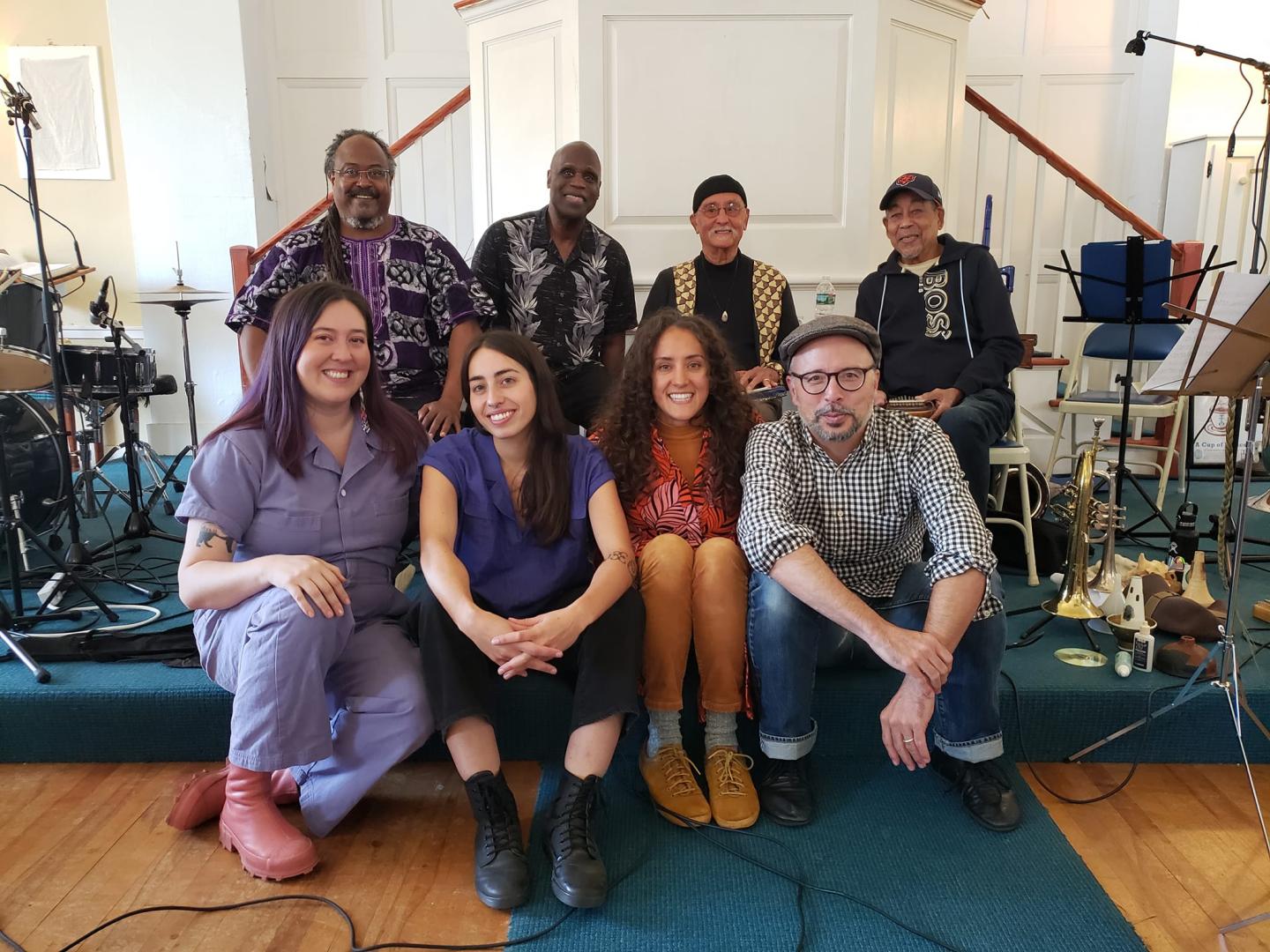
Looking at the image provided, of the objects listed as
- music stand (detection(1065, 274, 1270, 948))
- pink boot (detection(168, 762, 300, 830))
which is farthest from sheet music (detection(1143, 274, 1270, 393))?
pink boot (detection(168, 762, 300, 830))

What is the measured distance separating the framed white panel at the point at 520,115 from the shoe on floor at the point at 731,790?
7.88ft

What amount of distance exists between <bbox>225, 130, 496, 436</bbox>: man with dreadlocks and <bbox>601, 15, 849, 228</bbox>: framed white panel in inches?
44.0

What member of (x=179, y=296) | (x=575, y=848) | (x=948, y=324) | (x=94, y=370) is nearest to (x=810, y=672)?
(x=575, y=848)

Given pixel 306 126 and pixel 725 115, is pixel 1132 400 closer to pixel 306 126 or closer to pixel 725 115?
pixel 725 115

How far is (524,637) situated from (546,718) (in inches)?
17.0

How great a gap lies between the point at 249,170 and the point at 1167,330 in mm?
4593

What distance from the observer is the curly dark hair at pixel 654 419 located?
187 centimetres

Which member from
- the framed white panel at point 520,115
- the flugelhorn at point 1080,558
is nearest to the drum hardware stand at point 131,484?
the framed white panel at point 520,115

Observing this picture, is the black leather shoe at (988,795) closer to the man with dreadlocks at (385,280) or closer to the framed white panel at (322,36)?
the man with dreadlocks at (385,280)

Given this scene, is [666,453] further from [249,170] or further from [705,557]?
[249,170]

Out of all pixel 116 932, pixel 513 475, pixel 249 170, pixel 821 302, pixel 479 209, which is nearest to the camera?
pixel 116 932

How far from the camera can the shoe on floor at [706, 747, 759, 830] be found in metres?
1.63

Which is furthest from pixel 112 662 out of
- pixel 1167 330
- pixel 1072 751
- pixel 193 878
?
pixel 1167 330

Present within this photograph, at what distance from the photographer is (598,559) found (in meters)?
1.81
